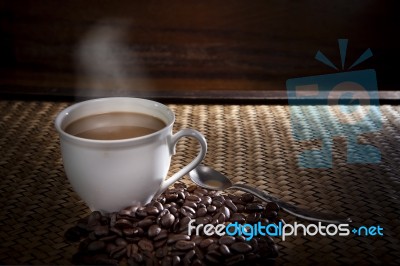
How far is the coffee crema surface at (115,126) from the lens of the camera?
0.73 m

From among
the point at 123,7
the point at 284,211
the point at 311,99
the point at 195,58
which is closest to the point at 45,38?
the point at 123,7

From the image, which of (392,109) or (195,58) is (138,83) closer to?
(195,58)

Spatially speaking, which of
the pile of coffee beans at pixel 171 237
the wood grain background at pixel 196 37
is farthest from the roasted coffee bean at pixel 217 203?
the wood grain background at pixel 196 37

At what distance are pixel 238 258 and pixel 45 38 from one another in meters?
1.54

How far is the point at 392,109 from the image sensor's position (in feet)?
3.50

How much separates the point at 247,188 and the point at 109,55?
1301 mm

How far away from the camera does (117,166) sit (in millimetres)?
666

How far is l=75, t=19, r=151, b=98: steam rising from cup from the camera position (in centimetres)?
189

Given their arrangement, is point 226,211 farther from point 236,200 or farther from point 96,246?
point 96,246

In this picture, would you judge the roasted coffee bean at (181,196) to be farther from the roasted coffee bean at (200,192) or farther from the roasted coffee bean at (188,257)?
the roasted coffee bean at (188,257)

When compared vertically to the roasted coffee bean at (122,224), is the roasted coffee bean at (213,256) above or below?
below
